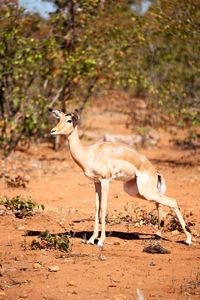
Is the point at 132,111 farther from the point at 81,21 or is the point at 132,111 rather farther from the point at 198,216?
the point at 198,216

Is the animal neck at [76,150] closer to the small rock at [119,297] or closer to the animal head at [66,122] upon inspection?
the animal head at [66,122]

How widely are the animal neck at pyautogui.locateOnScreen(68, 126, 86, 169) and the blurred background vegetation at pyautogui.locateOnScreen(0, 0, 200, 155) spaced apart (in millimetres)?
6216

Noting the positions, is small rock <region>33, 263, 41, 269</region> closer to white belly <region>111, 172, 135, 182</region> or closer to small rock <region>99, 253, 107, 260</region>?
small rock <region>99, 253, 107, 260</region>

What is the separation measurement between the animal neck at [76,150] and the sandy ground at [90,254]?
1.06 meters

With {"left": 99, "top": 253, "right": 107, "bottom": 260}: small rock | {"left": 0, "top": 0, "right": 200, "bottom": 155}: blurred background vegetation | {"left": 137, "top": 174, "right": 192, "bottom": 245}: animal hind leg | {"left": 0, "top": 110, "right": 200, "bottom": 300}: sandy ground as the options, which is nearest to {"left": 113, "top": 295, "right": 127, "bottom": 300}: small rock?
{"left": 0, "top": 110, "right": 200, "bottom": 300}: sandy ground

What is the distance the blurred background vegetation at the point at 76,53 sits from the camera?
489 inches

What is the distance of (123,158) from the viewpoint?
6.22 metres

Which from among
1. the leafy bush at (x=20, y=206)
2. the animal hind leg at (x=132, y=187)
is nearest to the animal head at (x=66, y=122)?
the animal hind leg at (x=132, y=187)

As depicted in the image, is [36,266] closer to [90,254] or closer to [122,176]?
[90,254]

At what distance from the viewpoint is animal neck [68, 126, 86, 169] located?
609 centimetres

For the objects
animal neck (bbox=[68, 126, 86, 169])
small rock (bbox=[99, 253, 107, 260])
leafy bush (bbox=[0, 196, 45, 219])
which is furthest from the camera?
leafy bush (bbox=[0, 196, 45, 219])

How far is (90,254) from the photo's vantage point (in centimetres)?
561

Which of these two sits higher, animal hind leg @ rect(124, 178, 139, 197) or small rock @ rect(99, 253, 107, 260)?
animal hind leg @ rect(124, 178, 139, 197)

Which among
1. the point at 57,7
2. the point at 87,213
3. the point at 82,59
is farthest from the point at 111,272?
the point at 57,7
